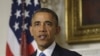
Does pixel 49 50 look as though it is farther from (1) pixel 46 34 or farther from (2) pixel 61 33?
(2) pixel 61 33

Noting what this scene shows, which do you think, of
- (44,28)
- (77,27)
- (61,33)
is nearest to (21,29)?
(61,33)

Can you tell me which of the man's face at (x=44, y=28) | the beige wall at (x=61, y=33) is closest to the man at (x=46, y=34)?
the man's face at (x=44, y=28)

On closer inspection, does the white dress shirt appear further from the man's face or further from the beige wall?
the beige wall

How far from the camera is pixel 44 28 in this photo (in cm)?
146

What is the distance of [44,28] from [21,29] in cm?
112

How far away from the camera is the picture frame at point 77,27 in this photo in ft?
7.73

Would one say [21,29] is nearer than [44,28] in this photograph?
No

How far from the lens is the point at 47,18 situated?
147cm

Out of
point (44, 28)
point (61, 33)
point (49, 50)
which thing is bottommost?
point (61, 33)

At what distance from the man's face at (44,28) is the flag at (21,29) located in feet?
3.37

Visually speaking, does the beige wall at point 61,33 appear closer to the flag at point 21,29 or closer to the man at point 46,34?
the flag at point 21,29

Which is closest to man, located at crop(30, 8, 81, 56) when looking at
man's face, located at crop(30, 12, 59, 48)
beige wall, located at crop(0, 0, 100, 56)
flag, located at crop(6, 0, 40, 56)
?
man's face, located at crop(30, 12, 59, 48)

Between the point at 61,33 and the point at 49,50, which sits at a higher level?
the point at 49,50

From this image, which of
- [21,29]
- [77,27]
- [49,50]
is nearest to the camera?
[49,50]
